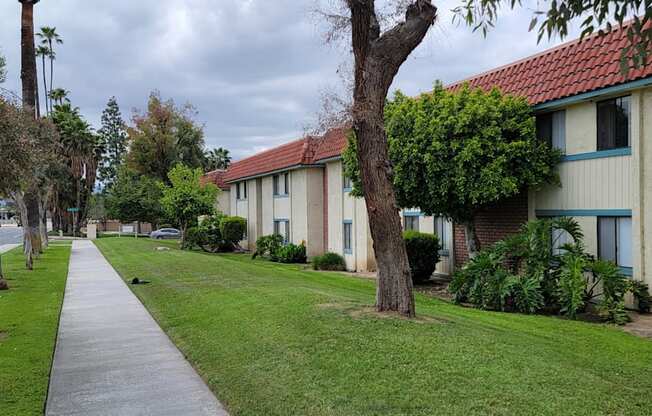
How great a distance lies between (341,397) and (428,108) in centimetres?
1034

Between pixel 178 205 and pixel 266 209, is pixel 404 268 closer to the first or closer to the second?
pixel 266 209

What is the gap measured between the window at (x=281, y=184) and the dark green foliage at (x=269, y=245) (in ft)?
7.93

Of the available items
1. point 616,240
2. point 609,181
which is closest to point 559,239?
point 616,240

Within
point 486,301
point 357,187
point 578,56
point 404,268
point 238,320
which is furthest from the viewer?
point 357,187

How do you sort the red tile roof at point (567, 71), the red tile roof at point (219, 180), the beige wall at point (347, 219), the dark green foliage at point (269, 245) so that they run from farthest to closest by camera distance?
the red tile roof at point (219, 180) < the dark green foliage at point (269, 245) < the beige wall at point (347, 219) < the red tile roof at point (567, 71)

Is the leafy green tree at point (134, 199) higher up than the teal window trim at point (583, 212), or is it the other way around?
the leafy green tree at point (134, 199)

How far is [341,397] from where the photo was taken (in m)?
5.78

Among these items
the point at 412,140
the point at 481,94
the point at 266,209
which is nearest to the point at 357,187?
the point at 412,140

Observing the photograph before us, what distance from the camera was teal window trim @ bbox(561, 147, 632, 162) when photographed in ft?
41.5

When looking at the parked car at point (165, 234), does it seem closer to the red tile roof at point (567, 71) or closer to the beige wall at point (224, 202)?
the beige wall at point (224, 202)

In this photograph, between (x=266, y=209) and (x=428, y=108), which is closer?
(x=428, y=108)

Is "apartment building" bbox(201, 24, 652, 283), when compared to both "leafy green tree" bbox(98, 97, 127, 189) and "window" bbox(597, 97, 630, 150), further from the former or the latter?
"leafy green tree" bbox(98, 97, 127, 189)

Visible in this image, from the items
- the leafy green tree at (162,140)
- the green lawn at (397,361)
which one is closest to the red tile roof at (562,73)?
the green lawn at (397,361)

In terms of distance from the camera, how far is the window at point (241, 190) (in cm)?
A: 3769
